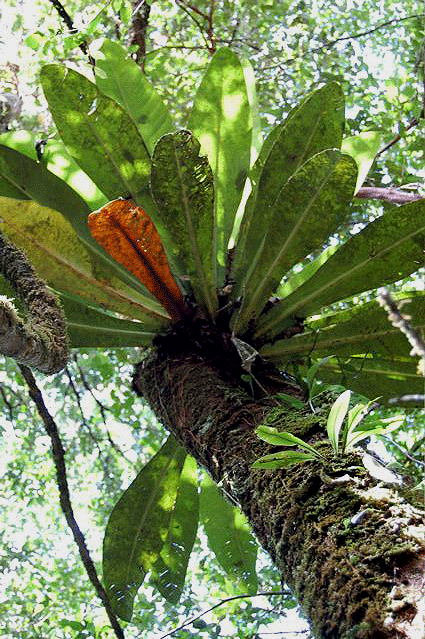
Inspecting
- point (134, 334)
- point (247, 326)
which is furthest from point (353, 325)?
point (134, 334)

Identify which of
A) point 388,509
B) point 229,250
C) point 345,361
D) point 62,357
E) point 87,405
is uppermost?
point 87,405

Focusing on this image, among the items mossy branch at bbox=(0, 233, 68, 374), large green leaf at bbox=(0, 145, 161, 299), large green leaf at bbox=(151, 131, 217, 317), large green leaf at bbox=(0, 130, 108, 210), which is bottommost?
mossy branch at bbox=(0, 233, 68, 374)

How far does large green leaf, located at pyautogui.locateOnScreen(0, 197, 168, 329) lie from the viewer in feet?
8.10

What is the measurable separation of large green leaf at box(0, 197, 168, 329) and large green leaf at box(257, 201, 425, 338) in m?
0.48

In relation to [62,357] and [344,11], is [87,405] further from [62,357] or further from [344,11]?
[62,357]

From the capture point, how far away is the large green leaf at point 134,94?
3023 mm

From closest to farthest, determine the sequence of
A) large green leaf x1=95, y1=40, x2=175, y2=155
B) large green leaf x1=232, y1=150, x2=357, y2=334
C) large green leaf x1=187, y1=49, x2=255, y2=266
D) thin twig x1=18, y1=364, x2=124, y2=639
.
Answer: large green leaf x1=232, y1=150, x2=357, y2=334 → thin twig x1=18, y1=364, x2=124, y2=639 → large green leaf x1=187, y1=49, x2=255, y2=266 → large green leaf x1=95, y1=40, x2=175, y2=155

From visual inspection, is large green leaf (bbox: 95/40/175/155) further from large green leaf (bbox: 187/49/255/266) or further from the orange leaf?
the orange leaf

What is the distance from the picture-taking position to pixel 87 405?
695 cm

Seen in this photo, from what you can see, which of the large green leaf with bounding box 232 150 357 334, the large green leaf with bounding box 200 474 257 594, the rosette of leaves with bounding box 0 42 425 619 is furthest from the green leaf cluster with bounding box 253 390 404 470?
the large green leaf with bounding box 200 474 257 594

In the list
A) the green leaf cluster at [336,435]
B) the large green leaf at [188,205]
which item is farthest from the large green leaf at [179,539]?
the green leaf cluster at [336,435]

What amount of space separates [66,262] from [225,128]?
0.88 meters

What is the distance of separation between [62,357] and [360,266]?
1254 millimetres

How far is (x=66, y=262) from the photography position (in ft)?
8.44
